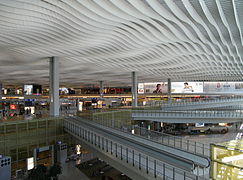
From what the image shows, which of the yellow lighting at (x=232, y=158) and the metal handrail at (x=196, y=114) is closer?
the yellow lighting at (x=232, y=158)

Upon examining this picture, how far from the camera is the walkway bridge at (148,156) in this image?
6.91m

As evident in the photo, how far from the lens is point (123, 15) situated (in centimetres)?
992

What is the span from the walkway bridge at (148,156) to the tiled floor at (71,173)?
397 centimetres

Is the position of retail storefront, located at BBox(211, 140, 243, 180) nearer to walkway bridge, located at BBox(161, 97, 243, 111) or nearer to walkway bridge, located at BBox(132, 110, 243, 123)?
walkway bridge, located at BBox(132, 110, 243, 123)

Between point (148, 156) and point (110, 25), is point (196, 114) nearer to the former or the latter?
point (110, 25)

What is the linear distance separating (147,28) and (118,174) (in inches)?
452

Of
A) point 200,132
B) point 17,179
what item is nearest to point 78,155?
point 17,179

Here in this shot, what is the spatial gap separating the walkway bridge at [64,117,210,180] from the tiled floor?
13.0 ft

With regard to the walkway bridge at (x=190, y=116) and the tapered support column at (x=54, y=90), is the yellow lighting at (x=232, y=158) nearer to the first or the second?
the tapered support column at (x=54, y=90)

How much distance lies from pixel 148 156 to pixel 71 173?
1109 cm

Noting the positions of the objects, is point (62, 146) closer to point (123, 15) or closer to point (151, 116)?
point (151, 116)

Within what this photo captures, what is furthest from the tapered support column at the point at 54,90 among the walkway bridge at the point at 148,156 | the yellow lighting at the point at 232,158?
the yellow lighting at the point at 232,158

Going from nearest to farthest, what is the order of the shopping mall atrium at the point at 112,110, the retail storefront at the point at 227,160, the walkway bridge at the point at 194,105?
the retail storefront at the point at 227,160, the shopping mall atrium at the point at 112,110, the walkway bridge at the point at 194,105

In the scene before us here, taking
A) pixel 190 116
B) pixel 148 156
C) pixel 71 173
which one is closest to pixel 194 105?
pixel 190 116
